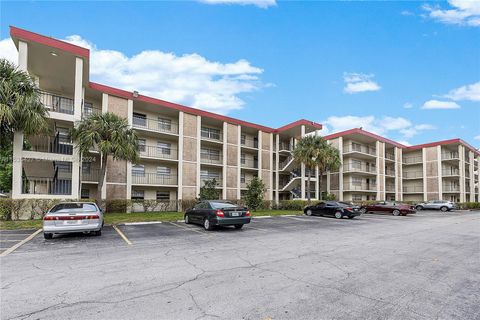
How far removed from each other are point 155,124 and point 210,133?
6.14 m

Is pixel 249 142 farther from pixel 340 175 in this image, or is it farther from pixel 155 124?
pixel 340 175

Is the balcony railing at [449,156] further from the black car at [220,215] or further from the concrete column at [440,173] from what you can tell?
the black car at [220,215]

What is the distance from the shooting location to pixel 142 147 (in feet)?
85.9

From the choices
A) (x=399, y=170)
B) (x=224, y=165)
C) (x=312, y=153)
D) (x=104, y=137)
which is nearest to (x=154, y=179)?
(x=224, y=165)

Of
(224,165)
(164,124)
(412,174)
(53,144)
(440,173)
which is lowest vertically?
(412,174)

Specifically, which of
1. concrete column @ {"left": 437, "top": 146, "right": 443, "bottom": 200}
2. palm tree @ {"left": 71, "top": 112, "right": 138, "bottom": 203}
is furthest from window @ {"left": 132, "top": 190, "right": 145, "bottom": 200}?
concrete column @ {"left": 437, "top": 146, "right": 443, "bottom": 200}

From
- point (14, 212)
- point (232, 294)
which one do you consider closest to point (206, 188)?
point (14, 212)

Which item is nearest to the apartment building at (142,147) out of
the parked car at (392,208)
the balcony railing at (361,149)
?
the parked car at (392,208)

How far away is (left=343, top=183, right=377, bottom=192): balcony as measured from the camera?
128ft

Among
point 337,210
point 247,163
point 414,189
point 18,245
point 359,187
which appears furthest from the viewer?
point 414,189

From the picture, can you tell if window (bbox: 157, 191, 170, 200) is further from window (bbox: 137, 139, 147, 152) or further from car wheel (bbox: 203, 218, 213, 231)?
car wheel (bbox: 203, 218, 213, 231)

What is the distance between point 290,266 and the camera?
22.9 feet

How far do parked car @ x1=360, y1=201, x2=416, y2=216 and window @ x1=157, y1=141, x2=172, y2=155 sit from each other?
21546 millimetres

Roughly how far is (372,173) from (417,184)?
42.7ft
